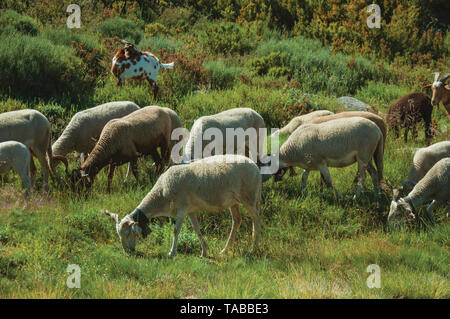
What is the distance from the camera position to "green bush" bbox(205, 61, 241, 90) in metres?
15.1

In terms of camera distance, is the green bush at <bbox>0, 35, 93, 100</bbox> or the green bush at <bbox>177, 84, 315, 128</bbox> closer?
the green bush at <bbox>177, 84, 315, 128</bbox>

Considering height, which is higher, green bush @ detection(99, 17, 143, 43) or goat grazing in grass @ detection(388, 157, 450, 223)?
green bush @ detection(99, 17, 143, 43)

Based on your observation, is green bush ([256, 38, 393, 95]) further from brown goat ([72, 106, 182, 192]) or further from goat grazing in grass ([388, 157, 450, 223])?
goat grazing in grass ([388, 157, 450, 223])

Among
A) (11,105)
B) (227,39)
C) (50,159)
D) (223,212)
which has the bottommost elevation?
(223,212)

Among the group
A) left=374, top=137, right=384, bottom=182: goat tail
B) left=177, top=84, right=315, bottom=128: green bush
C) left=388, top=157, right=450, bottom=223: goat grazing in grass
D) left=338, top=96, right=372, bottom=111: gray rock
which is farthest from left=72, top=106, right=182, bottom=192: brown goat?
left=338, top=96, right=372, bottom=111: gray rock

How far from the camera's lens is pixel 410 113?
12.5 m

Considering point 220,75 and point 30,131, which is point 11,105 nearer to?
point 30,131

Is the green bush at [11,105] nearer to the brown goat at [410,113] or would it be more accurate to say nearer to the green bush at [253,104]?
the green bush at [253,104]

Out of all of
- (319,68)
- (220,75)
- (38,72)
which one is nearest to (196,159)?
(38,72)

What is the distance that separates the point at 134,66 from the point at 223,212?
6064 mm

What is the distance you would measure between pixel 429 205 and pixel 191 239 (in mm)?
3932

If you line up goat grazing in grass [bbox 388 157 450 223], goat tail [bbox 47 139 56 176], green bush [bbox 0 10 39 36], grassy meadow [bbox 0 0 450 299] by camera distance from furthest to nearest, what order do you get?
green bush [bbox 0 10 39 36]
goat tail [bbox 47 139 56 176]
goat grazing in grass [bbox 388 157 450 223]
grassy meadow [bbox 0 0 450 299]

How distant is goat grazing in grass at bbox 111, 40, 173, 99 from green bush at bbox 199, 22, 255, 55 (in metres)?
5.10

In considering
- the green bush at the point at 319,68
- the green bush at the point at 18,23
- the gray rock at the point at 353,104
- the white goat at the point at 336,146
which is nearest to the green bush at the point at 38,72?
the green bush at the point at 18,23
